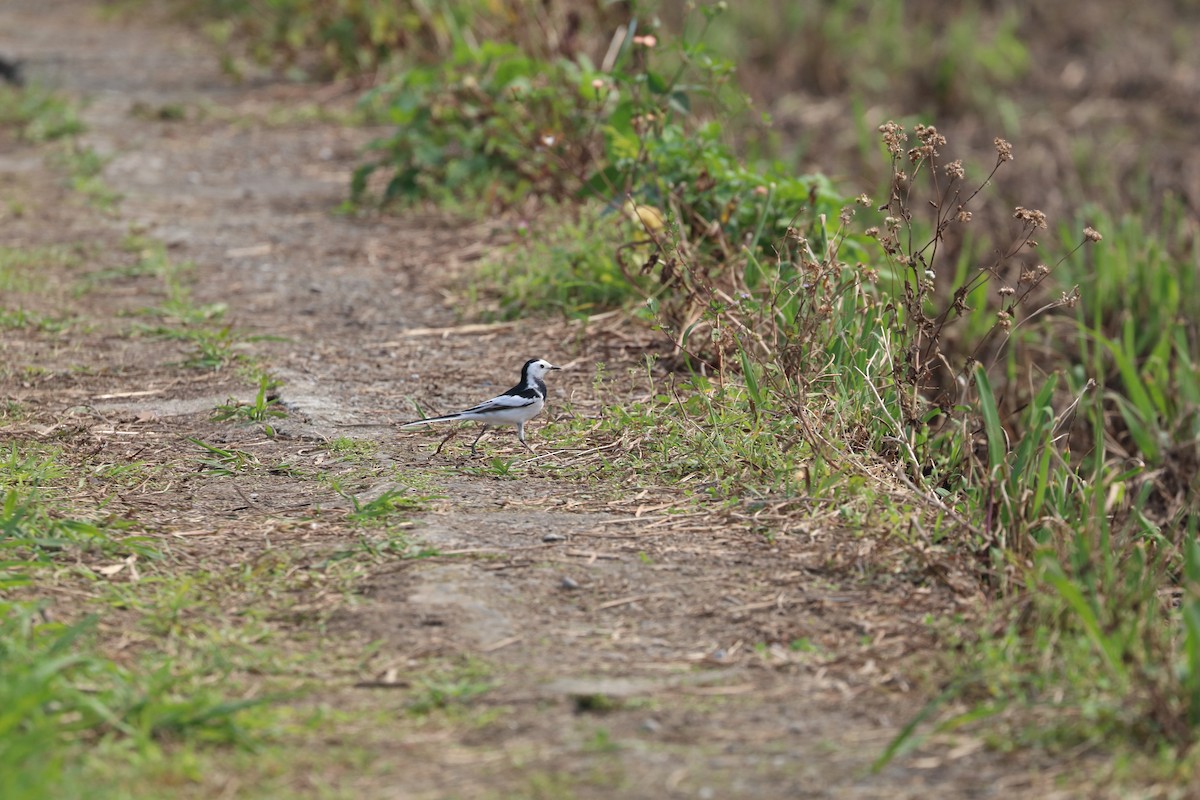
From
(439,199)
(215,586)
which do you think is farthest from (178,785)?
(439,199)

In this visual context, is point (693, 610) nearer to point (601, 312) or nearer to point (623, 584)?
point (623, 584)

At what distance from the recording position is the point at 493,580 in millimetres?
2965

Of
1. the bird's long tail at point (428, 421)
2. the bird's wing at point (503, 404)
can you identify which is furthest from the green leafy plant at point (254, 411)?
the bird's wing at point (503, 404)

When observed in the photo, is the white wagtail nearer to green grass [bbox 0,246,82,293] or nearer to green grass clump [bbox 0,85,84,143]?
green grass [bbox 0,246,82,293]

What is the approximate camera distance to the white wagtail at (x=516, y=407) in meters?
3.56

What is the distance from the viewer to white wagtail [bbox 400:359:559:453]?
3.56 meters

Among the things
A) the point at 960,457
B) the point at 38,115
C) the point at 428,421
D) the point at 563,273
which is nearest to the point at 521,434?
the point at 428,421

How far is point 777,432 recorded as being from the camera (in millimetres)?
3580

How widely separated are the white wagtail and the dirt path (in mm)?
119

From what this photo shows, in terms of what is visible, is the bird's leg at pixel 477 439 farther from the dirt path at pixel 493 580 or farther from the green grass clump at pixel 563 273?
the green grass clump at pixel 563 273

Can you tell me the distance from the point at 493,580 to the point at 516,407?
702 mm

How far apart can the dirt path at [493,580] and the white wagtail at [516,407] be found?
0.39 ft

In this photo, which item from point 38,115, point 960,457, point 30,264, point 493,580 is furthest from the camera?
point 38,115

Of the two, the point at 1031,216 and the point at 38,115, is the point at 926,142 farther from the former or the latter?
the point at 38,115
